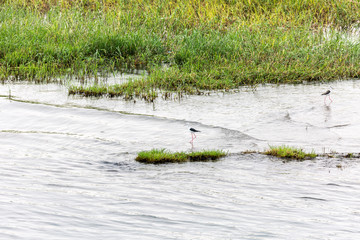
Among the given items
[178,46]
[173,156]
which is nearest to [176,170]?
[173,156]

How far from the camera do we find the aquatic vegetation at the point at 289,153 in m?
7.89

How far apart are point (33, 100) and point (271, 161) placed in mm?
5022

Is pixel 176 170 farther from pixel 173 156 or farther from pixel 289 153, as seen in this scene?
pixel 289 153

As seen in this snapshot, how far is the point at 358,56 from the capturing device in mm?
13375

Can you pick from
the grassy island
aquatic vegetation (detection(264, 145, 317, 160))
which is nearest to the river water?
aquatic vegetation (detection(264, 145, 317, 160))

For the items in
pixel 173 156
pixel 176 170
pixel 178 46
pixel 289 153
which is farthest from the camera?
pixel 178 46

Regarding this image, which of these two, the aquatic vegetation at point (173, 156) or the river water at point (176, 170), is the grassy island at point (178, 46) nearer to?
the river water at point (176, 170)

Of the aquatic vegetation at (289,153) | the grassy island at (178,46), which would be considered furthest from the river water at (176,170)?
the grassy island at (178,46)

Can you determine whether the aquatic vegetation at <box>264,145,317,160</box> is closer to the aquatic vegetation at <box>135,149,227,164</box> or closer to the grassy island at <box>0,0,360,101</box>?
the aquatic vegetation at <box>135,149,227,164</box>

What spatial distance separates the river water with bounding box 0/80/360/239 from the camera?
5660 millimetres

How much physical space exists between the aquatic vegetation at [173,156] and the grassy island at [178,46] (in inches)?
127

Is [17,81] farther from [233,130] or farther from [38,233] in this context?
[38,233]

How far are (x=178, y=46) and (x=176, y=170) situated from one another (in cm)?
627

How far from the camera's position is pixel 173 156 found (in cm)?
772
